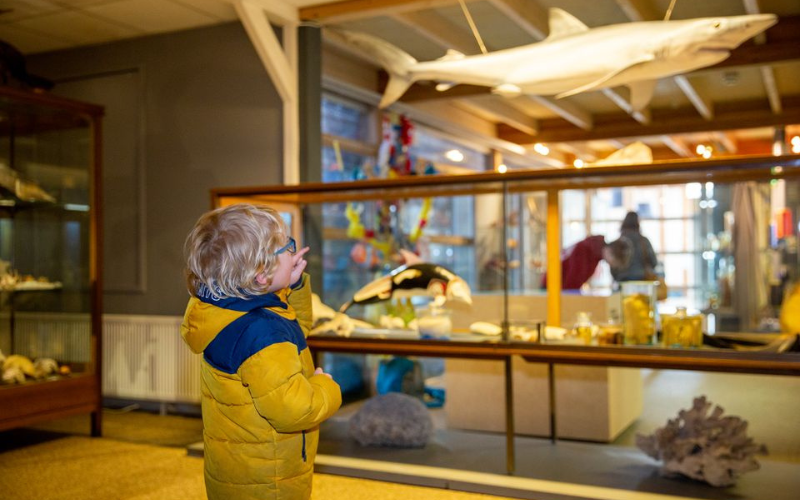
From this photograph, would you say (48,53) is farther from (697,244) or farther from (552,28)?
(697,244)

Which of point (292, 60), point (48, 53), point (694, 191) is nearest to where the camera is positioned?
point (694, 191)

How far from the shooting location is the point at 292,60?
486 centimetres

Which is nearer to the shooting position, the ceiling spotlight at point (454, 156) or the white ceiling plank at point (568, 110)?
the white ceiling plank at point (568, 110)

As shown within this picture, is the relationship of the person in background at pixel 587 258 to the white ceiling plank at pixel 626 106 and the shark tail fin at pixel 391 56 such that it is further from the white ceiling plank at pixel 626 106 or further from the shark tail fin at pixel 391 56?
the white ceiling plank at pixel 626 106

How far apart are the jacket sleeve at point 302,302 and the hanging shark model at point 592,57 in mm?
1729

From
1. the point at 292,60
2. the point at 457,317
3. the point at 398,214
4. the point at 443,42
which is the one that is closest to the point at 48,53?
the point at 292,60

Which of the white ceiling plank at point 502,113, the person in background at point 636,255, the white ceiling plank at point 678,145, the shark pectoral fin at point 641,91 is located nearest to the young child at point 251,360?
the person in background at point 636,255

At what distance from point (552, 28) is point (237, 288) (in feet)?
7.14

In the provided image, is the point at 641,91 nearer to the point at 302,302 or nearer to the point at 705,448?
the point at 705,448

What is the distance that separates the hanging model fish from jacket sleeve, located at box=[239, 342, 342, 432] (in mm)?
1918

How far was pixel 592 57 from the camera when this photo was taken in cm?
334

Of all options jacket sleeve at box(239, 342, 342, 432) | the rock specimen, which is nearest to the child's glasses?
jacket sleeve at box(239, 342, 342, 432)

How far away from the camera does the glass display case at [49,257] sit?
13.9ft

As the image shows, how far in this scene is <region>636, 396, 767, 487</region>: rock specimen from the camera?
A: 133 inches
